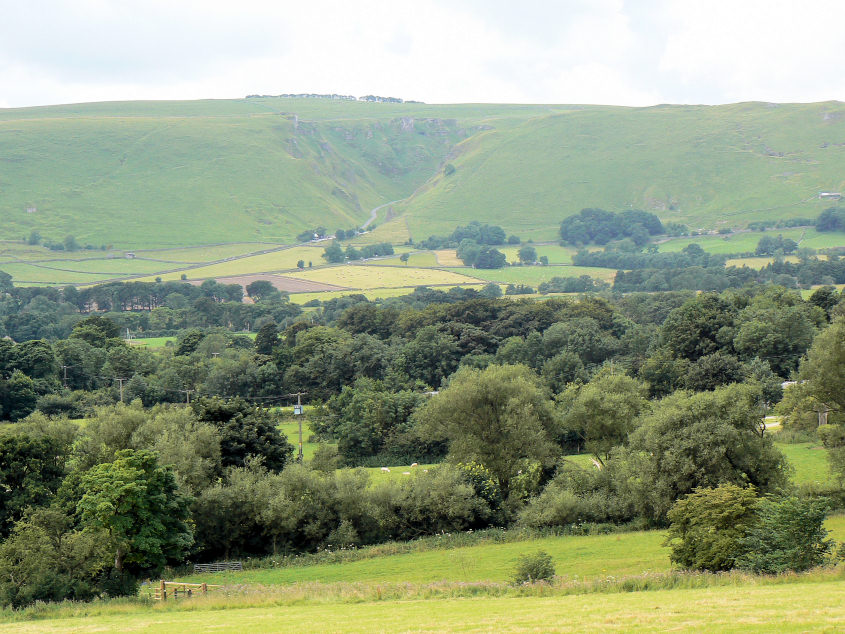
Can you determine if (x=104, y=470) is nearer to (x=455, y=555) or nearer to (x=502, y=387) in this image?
(x=455, y=555)

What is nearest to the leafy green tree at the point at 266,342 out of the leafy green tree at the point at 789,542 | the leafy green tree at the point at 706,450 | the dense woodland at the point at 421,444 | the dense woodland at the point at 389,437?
the dense woodland at the point at 421,444

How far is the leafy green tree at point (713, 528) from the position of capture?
104 ft

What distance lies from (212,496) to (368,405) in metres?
33.3

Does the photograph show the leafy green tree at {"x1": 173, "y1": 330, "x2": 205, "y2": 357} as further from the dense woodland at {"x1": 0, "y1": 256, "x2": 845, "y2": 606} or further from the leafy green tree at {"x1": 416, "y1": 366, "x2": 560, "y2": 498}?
the leafy green tree at {"x1": 416, "y1": 366, "x2": 560, "y2": 498}

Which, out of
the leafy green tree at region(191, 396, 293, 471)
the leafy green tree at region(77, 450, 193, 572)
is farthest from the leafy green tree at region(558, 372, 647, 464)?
the leafy green tree at region(77, 450, 193, 572)

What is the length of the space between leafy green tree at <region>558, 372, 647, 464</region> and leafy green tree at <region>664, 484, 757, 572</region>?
25858mm

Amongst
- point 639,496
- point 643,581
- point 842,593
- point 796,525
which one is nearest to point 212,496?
point 639,496

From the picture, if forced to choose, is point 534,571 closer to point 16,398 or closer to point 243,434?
point 243,434

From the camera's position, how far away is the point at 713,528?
106 feet

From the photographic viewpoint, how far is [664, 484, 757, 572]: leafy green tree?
31.6 m

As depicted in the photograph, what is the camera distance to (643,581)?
29125 millimetres

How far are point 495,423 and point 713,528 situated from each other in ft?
87.7

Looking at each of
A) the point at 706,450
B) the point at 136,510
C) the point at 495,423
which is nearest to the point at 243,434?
the point at 495,423

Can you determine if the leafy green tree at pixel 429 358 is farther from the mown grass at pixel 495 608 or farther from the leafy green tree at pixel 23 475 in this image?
the mown grass at pixel 495 608
